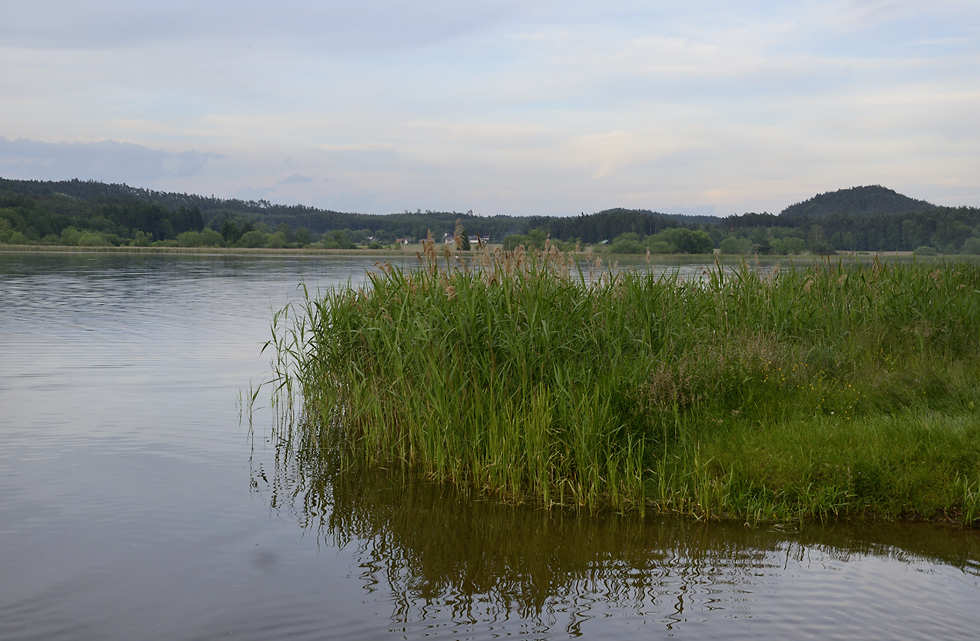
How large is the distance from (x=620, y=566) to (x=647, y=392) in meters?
2.74

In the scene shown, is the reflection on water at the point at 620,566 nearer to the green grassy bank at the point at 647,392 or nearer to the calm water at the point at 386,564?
the calm water at the point at 386,564

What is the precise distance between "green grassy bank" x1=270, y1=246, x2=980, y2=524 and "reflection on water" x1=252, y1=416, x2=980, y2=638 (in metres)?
0.45

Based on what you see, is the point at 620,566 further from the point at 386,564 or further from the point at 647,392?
the point at 647,392

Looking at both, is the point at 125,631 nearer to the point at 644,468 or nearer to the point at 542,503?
the point at 542,503

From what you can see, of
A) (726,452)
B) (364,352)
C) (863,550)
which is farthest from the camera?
(364,352)

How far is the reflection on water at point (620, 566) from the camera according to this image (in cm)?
618

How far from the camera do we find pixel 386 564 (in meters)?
7.31

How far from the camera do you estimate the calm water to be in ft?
20.0

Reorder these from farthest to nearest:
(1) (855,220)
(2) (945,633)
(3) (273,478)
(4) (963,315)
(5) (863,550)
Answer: (1) (855,220)
(4) (963,315)
(3) (273,478)
(5) (863,550)
(2) (945,633)

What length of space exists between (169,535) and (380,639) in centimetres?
335

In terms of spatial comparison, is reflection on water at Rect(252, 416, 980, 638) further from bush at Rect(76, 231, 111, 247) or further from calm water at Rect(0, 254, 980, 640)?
bush at Rect(76, 231, 111, 247)

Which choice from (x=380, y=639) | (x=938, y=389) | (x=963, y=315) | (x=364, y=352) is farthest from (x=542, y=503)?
(x=963, y=315)

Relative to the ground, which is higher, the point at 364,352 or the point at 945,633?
the point at 364,352

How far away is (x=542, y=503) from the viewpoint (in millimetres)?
8734
